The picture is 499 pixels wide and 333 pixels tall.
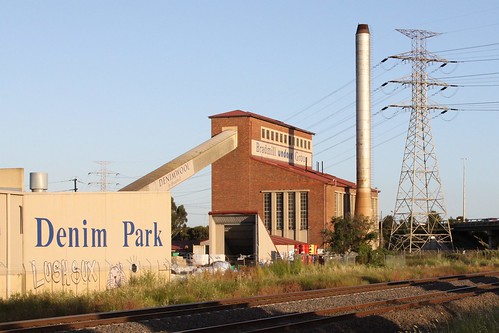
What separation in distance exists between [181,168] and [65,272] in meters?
23.1

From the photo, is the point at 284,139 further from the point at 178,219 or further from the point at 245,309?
the point at 245,309

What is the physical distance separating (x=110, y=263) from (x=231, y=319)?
1314cm

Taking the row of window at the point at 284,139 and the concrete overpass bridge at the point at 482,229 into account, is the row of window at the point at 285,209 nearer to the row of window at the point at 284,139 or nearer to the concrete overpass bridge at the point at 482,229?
the row of window at the point at 284,139

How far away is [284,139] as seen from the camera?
77.6 meters

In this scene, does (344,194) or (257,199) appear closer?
(257,199)

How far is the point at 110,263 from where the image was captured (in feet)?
96.1

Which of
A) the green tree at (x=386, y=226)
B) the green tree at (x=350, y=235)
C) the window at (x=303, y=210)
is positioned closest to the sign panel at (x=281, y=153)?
the window at (x=303, y=210)

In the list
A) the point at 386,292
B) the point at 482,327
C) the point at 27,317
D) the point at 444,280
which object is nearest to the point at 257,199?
the point at 444,280

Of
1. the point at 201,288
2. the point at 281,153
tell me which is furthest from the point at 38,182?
the point at 281,153

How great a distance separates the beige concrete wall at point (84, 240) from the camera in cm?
2617

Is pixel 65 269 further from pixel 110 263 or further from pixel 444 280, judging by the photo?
pixel 444 280

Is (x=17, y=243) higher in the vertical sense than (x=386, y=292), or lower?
higher

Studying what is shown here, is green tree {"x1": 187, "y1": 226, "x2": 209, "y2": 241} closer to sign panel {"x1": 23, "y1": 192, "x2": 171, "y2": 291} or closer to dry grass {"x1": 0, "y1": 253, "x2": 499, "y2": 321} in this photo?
dry grass {"x1": 0, "y1": 253, "x2": 499, "y2": 321}

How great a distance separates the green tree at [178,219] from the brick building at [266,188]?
3486 centimetres
